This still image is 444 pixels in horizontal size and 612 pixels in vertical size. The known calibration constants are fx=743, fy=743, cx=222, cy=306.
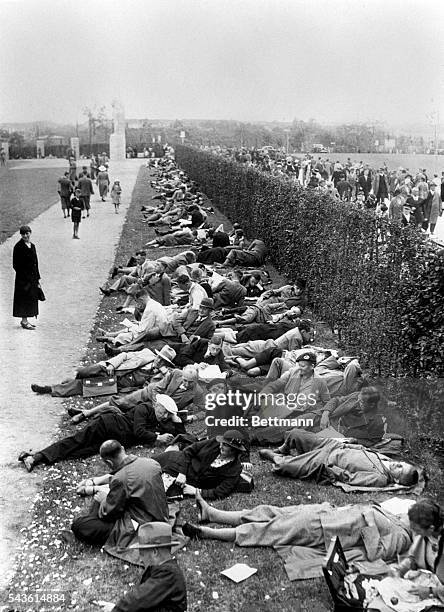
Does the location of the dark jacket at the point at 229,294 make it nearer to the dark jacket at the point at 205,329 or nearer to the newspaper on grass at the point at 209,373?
the dark jacket at the point at 205,329

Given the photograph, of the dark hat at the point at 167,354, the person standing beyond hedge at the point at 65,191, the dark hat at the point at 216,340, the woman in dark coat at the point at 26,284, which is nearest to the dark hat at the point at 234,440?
the dark hat at the point at 167,354

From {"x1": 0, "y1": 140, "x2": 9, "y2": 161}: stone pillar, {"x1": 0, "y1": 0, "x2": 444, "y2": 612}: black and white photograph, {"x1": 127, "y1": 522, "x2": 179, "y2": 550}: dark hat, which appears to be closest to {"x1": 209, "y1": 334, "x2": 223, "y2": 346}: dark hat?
{"x1": 0, "y1": 0, "x2": 444, "y2": 612}: black and white photograph

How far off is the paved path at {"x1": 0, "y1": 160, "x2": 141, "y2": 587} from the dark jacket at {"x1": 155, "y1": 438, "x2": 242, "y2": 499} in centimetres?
144

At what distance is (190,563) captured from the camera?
6.41 metres

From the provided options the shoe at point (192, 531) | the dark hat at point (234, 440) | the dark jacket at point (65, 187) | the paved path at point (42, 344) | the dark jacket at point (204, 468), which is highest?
the dark jacket at point (65, 187)

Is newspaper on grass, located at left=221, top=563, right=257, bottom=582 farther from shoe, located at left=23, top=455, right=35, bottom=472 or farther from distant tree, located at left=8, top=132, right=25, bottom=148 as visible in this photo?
distant tree, located at left=8, top=132, right=25, bottom=148

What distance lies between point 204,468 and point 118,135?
56.3 m

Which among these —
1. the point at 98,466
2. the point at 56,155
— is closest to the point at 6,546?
the point at 98,466

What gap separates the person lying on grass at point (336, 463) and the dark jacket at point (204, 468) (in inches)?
25.6

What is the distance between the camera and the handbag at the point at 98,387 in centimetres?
1038

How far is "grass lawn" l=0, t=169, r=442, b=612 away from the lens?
5.93 metres

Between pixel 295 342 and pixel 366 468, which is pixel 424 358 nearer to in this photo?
pixel 366 468

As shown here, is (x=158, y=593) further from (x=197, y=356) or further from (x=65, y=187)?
(x=65, y=187)

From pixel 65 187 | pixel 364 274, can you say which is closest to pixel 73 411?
pixel 364 274
